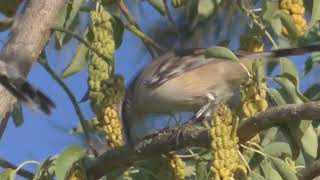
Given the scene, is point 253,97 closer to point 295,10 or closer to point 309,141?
point 309,141

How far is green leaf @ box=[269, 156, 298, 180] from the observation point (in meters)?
2.02

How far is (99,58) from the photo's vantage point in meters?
2.09

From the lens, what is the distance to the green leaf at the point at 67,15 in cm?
233

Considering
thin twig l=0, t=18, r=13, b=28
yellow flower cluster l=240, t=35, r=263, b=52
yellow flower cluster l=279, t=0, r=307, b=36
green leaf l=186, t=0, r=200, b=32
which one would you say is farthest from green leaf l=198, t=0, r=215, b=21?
green leaf l=186, t=0, r=200, b=32

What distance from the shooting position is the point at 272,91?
208 centimetres

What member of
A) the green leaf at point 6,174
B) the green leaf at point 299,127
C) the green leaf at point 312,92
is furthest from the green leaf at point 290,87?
the green leaf at point 6,174

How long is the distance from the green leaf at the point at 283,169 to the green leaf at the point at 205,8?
1.61ft

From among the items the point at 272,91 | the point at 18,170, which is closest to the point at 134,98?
the point at 18,170

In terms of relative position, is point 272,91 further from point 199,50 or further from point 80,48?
point 199,50

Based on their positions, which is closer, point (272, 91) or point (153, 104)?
point (272, 91)

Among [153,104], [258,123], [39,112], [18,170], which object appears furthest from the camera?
[153,104]

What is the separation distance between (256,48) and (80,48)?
0.45 meters

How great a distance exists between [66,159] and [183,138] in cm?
29

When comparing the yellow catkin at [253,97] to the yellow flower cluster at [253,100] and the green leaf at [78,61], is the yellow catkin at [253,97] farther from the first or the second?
the green leaf at [78,61]
